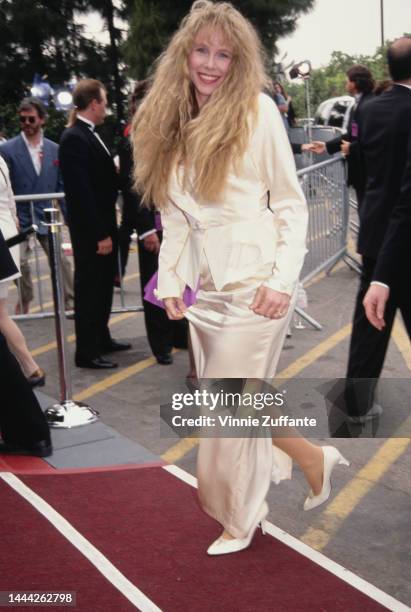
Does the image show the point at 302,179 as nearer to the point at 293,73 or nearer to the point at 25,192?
the point at 25,192

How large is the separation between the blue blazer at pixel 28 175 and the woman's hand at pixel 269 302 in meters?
4.92

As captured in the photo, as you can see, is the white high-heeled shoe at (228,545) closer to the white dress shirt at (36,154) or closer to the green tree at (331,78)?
the white dress shirt at (36,154)

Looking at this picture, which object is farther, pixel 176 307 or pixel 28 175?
pixel 28 175

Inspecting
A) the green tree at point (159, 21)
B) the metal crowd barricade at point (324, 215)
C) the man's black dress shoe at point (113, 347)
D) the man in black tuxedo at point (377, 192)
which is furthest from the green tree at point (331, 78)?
the man in black tuxedo at point (377, 192)

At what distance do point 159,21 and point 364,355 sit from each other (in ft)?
84.8

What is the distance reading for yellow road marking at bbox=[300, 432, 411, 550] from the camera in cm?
360

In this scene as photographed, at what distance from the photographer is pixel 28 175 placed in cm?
792

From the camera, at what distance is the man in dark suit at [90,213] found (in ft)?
19.3

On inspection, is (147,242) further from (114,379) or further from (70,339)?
(70,339)

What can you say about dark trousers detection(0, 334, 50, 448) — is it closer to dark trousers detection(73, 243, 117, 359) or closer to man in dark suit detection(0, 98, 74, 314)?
dark trousers detection(73, 243, 117, 359)

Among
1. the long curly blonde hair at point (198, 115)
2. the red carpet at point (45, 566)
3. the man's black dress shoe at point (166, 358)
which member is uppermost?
the long curly blonde hair at point (198, 115)

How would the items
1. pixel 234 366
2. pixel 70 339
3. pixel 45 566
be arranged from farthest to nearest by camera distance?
pixel 70 339
pixel 45 566
pixel 234 366

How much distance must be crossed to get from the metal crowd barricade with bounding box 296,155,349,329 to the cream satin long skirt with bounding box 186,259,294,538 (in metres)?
3.67

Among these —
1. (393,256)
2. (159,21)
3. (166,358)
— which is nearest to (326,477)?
(393,256)
